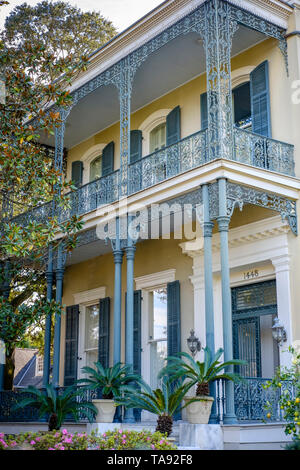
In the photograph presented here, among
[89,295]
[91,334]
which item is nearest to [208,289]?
[89,295]

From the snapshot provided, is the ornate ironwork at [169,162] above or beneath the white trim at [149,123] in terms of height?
beneath

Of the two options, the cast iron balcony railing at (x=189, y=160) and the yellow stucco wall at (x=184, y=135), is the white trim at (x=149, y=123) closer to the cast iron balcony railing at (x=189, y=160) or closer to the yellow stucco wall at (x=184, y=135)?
the yellow stucco wall at (x=184, y=135)

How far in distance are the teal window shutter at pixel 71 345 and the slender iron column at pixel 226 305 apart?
7.10 metres

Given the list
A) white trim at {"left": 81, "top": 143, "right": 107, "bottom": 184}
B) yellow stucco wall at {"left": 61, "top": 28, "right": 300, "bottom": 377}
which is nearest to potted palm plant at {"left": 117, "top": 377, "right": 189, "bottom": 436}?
yellow stucco wall at {"left": 61, "top": 28, "right": 300, "bottom": 377}

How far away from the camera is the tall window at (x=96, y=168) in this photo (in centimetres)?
1666

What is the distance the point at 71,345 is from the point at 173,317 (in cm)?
402

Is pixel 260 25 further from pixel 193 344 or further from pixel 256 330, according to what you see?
pixel 193 344

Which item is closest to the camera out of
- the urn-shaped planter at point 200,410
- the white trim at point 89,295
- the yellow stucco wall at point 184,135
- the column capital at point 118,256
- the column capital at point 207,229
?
the urn-shaped planter at point 200,410

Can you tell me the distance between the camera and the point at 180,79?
13891 mm

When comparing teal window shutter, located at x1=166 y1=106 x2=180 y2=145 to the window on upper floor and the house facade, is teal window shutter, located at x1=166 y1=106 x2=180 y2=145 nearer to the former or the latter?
the house facade

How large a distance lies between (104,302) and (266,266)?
4918 mm

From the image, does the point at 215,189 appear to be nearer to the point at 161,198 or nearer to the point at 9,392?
the point at 161,198

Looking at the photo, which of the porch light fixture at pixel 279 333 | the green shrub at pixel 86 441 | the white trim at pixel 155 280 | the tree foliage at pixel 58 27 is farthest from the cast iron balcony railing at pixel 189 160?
the tree foliage at pixel 58 27

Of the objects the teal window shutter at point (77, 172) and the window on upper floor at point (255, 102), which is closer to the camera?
the window on upper floor at point (255, 102)
